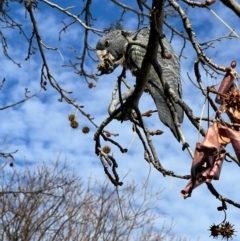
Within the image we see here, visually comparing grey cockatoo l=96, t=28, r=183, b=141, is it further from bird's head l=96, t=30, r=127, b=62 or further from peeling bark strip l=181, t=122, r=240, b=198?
peeling bark strip l=181, t=122, r=240, b=198

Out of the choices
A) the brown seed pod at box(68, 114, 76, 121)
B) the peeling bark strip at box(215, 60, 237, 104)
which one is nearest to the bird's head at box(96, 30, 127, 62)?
the brown seed pod at box(68, 114, 76, 121)

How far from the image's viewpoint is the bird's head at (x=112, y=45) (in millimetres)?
2196

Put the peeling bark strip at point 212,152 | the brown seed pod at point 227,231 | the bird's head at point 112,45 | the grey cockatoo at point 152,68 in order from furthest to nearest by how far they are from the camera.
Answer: the bird's head at point 112,45
the grey cockatoo at point 152,68
the brown seed pod at point 227,231
the peeling bark strip at point 212,152

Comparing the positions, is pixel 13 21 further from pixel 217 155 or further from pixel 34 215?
pixel 34 215

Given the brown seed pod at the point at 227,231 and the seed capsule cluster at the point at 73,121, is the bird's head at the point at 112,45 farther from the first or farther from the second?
the brown seed pod at the point at 227,231

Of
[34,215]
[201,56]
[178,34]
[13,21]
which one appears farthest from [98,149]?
[34,215]

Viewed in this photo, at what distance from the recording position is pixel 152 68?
1.94 m

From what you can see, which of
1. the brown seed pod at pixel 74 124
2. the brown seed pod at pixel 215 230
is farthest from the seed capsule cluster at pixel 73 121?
the brown seed pod at pixel 215 230

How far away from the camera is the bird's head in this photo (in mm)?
2196

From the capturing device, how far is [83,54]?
256 centimetres

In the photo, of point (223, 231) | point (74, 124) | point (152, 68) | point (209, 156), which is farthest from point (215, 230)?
Answer: point (74, 124)

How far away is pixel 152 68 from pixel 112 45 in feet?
1.40

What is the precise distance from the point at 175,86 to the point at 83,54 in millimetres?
1005

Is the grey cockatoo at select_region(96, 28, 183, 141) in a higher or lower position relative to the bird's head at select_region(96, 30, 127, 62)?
lower
